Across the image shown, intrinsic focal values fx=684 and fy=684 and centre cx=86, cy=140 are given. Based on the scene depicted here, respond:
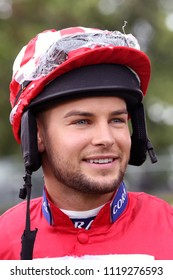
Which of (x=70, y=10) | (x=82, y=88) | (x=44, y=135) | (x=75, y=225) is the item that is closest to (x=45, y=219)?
(x=75, y=225)

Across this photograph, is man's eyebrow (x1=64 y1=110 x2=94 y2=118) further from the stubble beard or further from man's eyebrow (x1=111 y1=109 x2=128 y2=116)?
the stubble beard

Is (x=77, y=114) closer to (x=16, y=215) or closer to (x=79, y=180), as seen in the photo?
(x=79, y=180)

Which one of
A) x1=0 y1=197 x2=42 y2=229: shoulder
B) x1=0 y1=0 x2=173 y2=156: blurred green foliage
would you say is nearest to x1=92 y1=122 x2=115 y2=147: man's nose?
x1=0 y1=197 x2=42 y2=229: shoulder

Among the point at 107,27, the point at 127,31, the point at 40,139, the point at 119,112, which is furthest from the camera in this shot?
the point at 127,31

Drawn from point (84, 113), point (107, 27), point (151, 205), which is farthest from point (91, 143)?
point (107, 27)

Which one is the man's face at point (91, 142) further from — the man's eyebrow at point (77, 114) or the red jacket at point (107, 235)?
the red jacket at point (107, 235)

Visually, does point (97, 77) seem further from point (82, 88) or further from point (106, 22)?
point (106, 22)

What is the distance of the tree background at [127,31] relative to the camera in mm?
17344

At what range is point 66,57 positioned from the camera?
3.21 m

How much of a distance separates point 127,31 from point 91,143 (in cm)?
1755

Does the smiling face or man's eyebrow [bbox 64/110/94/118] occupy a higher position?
man's eyebrow [bbox 64/110/94/118]

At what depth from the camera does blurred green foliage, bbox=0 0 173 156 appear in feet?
56.8

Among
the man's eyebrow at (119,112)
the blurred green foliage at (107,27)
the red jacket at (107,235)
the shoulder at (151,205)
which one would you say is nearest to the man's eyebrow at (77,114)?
the man's eyebrow at (119,112)

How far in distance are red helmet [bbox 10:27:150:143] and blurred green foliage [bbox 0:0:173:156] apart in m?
13.2
